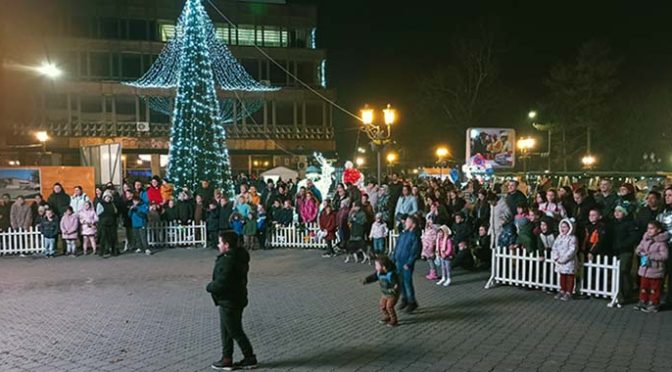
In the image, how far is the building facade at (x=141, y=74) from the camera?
120 ft

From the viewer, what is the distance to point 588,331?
742 centimetres

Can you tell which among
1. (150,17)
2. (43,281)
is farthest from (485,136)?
(150,17)

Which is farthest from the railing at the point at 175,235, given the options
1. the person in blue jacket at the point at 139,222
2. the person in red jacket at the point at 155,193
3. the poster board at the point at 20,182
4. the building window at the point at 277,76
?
the building window at the point at 277,76

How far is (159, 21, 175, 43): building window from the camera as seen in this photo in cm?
3868

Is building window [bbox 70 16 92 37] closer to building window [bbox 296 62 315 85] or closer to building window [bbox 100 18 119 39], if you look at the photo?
building window [bbox 100 18 119 39]

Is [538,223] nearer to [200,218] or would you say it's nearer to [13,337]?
[13,337]

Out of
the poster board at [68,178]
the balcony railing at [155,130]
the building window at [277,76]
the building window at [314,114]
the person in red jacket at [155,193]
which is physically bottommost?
the person in red jacket at [155,193]

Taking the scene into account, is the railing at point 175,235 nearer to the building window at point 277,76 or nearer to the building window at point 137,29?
the building window at point 277,76

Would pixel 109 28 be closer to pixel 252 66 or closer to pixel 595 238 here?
pixel 252 66

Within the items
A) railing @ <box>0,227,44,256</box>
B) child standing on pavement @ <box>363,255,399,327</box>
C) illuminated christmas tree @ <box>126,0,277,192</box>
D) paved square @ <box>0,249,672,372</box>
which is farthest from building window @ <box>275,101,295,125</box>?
child standing on pavement @ <box>363,255,399,327</box>

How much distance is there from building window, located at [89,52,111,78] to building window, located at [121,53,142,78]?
100 centimetres

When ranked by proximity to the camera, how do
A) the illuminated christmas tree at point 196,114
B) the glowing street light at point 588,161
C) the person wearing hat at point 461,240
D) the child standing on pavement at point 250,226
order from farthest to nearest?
the glowing street light at point 588,161 < the illuminated christmas tree at point 196,114 < the child standing on pavement at point 250,226 < the person wearing hat at point 461,240

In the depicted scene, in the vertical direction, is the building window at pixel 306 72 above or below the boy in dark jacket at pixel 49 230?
above

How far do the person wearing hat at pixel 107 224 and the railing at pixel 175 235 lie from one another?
151 cm
